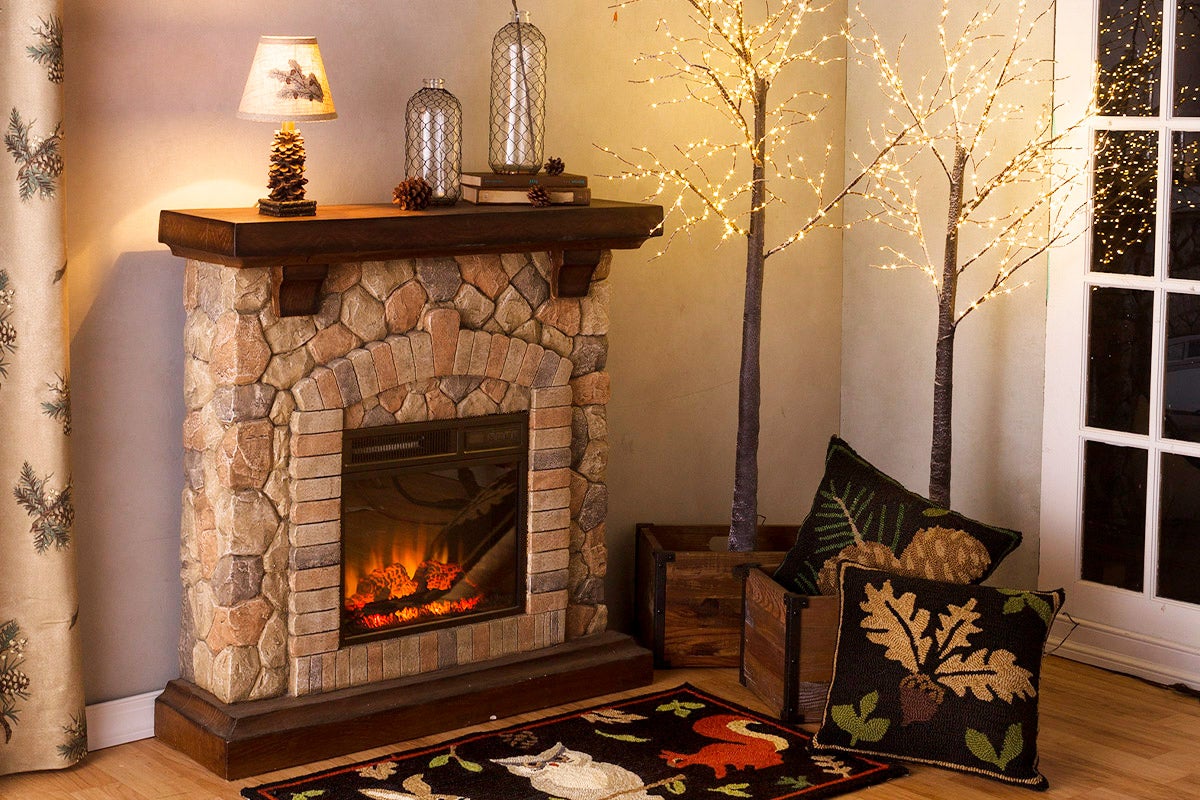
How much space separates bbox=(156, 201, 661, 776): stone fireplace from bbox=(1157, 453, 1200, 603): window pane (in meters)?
1.53

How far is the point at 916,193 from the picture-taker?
14.9 feet

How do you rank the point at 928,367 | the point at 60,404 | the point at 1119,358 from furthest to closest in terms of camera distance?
the point at 928,367, the point at 1119,358, the point at 60,404

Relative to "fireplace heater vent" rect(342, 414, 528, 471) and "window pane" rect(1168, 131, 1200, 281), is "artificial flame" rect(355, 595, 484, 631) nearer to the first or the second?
"fireplace heater vent" rect(342, 414, 528, 471)

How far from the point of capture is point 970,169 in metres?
4.36

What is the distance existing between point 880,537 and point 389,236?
4.59 ft

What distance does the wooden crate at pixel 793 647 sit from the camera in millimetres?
3562

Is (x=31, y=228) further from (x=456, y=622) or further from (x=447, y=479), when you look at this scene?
(x=456, y=622)

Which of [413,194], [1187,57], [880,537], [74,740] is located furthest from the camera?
[1187,57]

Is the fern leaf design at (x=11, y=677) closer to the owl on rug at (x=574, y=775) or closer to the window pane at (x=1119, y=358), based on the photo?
the owl on rug at (x=574, y=775)

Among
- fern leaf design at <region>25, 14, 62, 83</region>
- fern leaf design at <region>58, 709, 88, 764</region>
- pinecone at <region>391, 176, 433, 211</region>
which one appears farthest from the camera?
pinecone at <region>391, 176, 433, 211</region>

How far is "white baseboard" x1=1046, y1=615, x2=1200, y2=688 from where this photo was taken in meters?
3.97

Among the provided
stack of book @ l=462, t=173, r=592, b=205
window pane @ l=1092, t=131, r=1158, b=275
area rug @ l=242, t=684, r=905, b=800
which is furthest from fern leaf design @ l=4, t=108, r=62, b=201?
window pane @ l=1092, t=131, r=1158, b=275

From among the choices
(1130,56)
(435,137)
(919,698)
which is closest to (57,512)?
(435,137)

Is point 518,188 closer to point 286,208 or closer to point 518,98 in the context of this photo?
point 518,98
